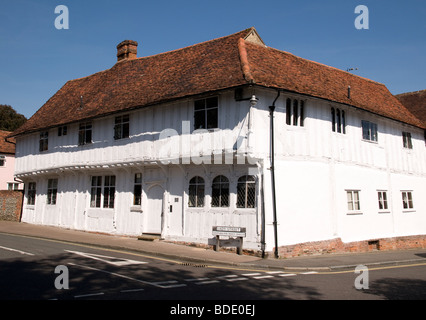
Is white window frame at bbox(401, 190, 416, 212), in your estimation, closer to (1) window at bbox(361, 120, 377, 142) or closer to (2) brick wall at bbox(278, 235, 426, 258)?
(2) brick wall at bbox(278, 235, 426, 258)

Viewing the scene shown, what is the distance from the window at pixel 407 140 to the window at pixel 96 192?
58.2 ft

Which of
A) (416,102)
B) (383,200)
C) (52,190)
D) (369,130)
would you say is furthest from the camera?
(416,102)

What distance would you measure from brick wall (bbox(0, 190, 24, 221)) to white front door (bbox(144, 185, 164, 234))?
13424mm

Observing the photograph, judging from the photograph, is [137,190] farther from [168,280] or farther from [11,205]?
[11,205]

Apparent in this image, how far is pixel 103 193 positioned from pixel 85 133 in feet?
12.1

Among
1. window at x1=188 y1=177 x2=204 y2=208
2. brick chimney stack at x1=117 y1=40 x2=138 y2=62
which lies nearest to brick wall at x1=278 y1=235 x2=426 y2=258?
window at x1=188 y1=177 x2=204 y2=208

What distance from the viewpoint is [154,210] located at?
57.2 feet

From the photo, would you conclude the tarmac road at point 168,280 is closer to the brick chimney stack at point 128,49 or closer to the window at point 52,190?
the window at point 52,190

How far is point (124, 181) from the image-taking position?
62.2 ft

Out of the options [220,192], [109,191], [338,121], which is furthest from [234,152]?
[109,191]

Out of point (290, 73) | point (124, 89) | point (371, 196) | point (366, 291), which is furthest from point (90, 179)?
point (366, 291)

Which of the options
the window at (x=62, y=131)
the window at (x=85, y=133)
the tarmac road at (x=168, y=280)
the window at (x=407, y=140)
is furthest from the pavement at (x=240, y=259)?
the window at (x=407, y=140)

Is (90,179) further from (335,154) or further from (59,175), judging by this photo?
(335,154)

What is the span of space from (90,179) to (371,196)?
15.2m
